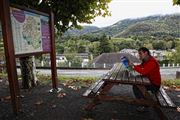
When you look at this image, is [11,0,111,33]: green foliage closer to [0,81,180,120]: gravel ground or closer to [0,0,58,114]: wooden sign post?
[0,0,58,114]: wooden sign post

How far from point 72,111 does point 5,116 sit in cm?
140

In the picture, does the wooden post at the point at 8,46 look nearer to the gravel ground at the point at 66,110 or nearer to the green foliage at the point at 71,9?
the gravel ground at the point at 66,110

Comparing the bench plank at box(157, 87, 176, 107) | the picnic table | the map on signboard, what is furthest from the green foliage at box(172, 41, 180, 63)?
the picnic table

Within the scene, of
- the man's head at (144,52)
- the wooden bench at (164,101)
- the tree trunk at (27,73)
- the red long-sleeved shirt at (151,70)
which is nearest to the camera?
the wooden bench at (164,101)

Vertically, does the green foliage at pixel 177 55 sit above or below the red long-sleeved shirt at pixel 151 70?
below

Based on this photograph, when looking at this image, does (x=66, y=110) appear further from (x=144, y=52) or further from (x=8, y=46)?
(x=144, y=52)

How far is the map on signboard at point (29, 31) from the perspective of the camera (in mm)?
5141

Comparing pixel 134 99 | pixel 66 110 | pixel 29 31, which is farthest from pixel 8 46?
pixel 134 99

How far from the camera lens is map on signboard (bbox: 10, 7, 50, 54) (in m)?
5.14

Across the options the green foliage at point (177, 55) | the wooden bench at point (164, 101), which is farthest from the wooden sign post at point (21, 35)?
the green foliage at point (177, 55)

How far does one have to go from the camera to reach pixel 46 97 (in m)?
6.55

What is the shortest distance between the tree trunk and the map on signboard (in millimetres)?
1316

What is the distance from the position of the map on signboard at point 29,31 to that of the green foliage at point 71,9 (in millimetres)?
1311

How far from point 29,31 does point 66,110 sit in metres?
2.04
